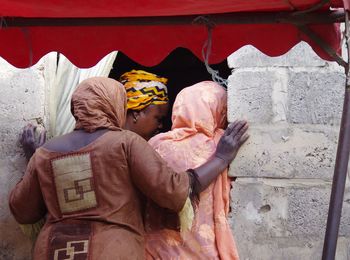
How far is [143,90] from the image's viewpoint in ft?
13.9

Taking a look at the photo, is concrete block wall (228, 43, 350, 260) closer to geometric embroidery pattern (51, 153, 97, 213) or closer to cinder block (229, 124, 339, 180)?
cinder block (229, 124, 339, 180)

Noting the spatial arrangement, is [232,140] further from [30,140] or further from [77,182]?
[30,140]

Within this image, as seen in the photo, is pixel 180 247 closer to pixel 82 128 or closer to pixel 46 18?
pixel 82 128

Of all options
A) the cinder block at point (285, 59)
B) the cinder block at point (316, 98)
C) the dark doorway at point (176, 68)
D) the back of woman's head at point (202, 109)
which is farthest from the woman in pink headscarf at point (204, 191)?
the dark doorway at point (176, 68)

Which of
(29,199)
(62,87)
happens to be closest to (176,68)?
(62,87)

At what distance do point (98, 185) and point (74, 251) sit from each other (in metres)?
0.34

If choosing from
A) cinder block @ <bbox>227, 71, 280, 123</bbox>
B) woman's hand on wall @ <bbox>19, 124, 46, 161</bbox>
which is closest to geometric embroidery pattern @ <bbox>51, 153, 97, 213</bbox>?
woman's hand on wall @ <bbox>19, 124, 46, 161</bbox>

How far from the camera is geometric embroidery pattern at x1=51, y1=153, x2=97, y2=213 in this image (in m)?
3.43

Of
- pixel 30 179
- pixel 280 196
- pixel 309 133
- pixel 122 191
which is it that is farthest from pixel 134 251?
pixel 309 133

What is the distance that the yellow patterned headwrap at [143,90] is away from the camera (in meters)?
4.18

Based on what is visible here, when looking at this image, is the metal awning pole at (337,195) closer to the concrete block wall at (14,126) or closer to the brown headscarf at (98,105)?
the brown headscarf at (98,105)

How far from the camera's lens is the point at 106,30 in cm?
359

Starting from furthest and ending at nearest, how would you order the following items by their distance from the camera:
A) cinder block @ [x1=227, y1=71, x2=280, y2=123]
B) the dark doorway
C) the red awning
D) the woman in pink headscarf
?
1. the dark doorway
2. cinder block @ [x1=227, y1=71, x2=280, y2=123]
3. the woman in pink headscarf
4. the red awning

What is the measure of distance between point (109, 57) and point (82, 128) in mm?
1068
